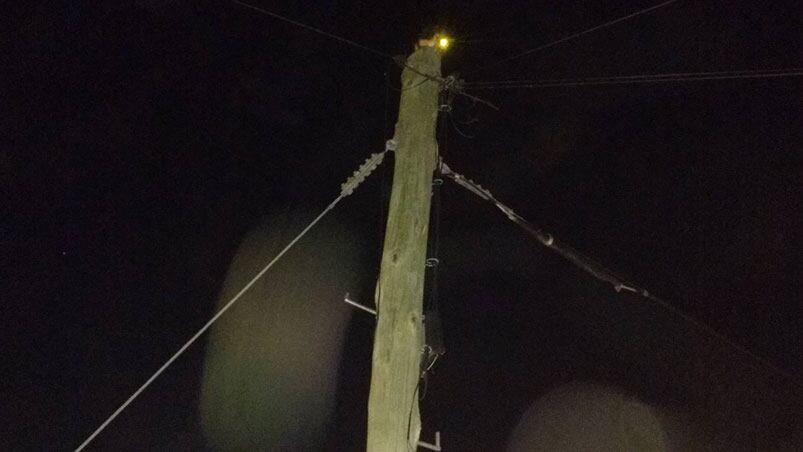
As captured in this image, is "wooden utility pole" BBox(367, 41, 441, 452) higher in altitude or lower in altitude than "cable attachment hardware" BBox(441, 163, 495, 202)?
lower

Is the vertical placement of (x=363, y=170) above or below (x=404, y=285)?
above

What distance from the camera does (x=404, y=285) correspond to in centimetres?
397

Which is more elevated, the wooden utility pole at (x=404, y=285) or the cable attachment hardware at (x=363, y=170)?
the cable attachment hardware at (x=363, y=170)

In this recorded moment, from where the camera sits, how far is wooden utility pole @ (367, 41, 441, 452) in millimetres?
3686

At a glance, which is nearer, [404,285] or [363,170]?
[404,285]

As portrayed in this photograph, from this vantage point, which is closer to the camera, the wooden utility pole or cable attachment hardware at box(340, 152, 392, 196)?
the wooden utility pole

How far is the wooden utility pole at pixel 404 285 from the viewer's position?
12.1 feet

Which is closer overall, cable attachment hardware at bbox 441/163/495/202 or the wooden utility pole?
the wooden utility pole

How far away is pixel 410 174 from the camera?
4359 mm

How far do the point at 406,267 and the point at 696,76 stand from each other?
4.08 m

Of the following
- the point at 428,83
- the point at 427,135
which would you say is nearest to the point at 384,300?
the point at 427,135

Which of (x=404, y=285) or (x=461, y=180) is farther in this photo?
(x=461, y=180)

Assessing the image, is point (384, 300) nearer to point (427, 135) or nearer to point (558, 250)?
point (427, 135)

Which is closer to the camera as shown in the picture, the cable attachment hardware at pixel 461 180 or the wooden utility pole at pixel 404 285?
the wooden utility pole at pixel 404 285
